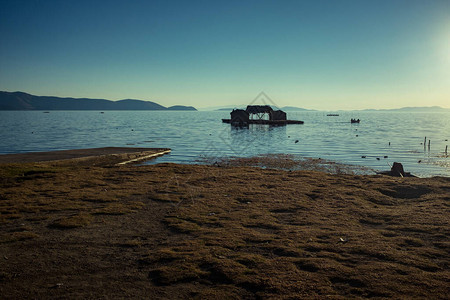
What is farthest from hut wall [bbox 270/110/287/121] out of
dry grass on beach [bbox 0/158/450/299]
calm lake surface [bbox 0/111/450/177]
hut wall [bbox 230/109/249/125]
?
dry grass on beach [bbox 0/158/450/299]

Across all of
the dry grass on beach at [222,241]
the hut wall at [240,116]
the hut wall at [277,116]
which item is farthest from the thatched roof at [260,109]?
the dry grass on beach at [222,241]

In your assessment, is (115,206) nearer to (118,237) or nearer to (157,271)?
(118,237)

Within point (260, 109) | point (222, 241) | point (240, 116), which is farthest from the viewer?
point (240, 116)

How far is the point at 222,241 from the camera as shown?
7895 mm

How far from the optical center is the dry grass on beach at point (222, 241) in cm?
576

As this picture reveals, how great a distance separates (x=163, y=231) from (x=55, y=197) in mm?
6327

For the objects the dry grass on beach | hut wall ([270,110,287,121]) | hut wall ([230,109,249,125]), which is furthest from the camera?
hut wall ([270,110,287,121])

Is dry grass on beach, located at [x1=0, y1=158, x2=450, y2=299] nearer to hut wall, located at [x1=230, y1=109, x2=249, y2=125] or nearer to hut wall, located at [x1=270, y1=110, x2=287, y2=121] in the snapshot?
hut wall, located at [x1=230, y1=109, x2=249, y2=125]

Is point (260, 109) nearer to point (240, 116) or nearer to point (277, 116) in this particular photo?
point (240, 116)

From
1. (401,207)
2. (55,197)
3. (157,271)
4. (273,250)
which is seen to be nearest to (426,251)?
(273,250)

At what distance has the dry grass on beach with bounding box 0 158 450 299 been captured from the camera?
5.76 m

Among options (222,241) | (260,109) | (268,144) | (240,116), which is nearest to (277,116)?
(260,109)

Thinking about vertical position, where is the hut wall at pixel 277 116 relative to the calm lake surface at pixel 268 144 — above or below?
above

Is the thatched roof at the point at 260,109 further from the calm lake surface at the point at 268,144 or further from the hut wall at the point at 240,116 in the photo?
the calm lake surface at the point at 268,144
